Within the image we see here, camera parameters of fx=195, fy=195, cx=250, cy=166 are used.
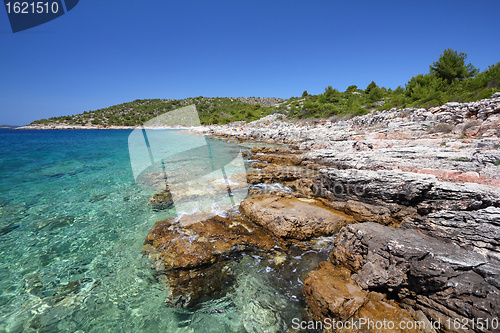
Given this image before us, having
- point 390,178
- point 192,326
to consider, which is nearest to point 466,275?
point 390,178

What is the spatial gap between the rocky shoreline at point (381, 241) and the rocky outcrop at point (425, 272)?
1 centimetres

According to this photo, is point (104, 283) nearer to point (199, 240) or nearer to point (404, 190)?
point (199, 240)

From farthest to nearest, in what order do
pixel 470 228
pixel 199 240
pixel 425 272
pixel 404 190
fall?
pixel 404 190, pixel 199 240, pixel 470 228, pixel 425 272

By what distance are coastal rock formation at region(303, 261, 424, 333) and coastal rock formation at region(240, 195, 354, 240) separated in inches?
59.8

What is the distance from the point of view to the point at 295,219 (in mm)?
5508

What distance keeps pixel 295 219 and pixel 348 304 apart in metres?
2.47

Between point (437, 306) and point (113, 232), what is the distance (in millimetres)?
7648

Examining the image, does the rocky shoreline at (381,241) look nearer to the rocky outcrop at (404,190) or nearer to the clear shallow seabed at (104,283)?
the rocky outcrop at (404,190)

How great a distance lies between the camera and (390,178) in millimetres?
6168

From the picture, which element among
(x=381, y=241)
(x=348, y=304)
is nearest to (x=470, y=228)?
(x=381, y=241)

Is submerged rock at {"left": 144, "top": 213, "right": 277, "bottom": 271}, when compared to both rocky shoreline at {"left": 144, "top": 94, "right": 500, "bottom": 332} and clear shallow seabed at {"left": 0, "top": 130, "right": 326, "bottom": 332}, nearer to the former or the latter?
rocky shoreline at {"left": 144, "top": 94, "right": 500, "bottom": 332}

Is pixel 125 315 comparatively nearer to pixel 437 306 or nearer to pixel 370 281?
pixel 370 281

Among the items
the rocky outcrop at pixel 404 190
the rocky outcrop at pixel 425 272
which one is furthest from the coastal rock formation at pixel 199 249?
the rocky outcrop at pixel 404 190

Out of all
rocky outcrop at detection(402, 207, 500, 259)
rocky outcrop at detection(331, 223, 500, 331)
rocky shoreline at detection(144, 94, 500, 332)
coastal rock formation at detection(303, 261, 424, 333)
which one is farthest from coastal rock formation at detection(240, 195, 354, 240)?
rocky outcrop at detection(402, 207, 500, 259)
